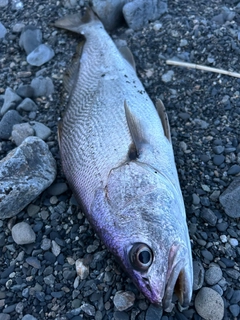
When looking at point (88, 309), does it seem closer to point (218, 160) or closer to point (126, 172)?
point (126, 172)

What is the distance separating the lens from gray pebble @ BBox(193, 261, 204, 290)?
7.91ft

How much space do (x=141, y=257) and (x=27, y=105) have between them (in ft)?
7.17

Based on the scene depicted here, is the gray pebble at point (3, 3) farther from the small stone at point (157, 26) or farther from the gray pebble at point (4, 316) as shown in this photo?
the gray pebble at point (4, 316)

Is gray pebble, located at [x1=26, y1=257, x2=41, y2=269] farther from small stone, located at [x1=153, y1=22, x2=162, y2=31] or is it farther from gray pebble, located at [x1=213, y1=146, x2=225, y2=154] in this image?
small stone, located at [x1=153, y1=22, x2=162, y2=31]

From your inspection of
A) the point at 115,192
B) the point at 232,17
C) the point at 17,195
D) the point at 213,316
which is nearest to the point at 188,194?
the point at 115,192

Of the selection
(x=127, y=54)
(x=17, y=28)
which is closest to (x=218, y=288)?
(x=127, y=54)

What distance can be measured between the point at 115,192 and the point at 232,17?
2.89 meters

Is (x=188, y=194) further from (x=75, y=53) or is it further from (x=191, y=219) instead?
(x=75, y=53)

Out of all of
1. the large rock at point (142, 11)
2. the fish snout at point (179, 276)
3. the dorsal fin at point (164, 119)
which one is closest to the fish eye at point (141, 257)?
the fish snout at point (179, 276)

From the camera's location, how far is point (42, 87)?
3.86 metres

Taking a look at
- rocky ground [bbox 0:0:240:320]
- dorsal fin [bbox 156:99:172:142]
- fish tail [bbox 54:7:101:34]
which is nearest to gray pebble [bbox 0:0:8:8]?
rocky ground [bbox 0:0:240:320]

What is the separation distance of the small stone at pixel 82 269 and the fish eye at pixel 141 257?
0.57 m

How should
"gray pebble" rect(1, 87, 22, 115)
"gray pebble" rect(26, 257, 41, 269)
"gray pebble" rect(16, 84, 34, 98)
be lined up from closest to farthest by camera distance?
"gray pebble" rect(26, 257, 41, 269) < "gray pebble" rect(1, 87, 22, 115) < "gray pebble" rect(16, 84, 34, 98)

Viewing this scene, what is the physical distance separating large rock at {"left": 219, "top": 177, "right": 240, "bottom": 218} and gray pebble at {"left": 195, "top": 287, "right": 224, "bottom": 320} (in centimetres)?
63
